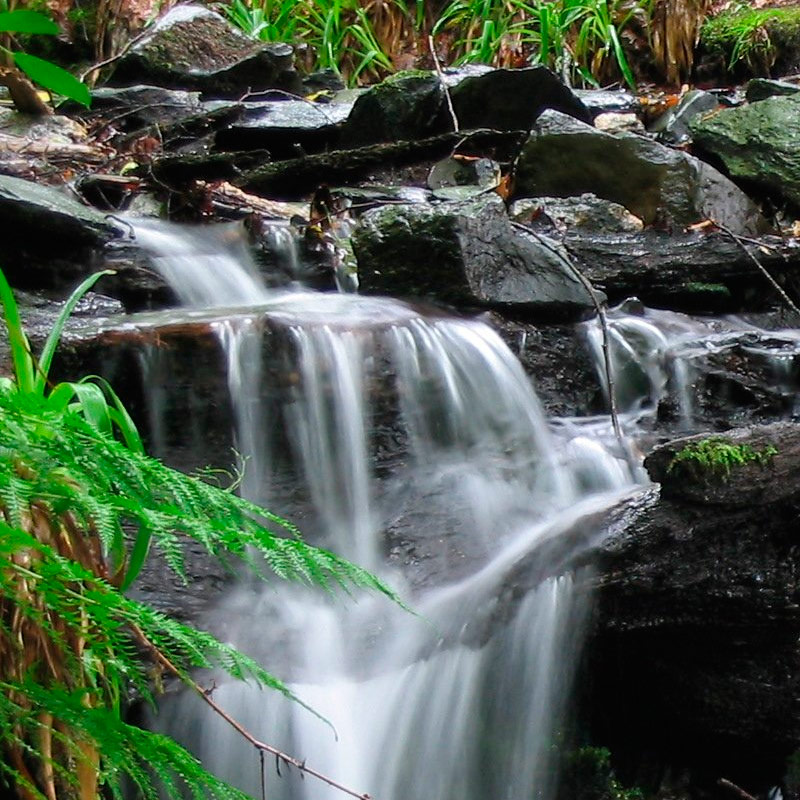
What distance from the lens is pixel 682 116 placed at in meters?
6.47

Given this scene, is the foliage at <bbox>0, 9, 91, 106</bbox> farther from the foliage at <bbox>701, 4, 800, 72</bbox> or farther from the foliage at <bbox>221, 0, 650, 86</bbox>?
the foliage at <bbox>701, 4, 800, 72</bbox>

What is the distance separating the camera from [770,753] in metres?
2.30

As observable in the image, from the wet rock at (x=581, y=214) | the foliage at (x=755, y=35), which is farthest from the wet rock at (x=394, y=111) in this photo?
the foliage at (x=755, y=35)

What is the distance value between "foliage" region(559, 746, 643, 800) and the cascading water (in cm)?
5

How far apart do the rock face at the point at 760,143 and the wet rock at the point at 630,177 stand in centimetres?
26

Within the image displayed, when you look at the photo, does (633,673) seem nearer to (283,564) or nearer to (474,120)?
(283,564)

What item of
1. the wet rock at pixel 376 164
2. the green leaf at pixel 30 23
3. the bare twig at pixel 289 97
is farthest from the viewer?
the bare twig at pixel 289 97

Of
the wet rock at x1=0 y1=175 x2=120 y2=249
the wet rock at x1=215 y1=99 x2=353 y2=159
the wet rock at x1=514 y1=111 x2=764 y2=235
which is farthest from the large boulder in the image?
the wet rock at x1=0 y1=175 x2=120 y2=249

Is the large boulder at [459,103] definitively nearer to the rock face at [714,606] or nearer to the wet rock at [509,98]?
the wet rock at [509,98]

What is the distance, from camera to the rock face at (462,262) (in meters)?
3.58

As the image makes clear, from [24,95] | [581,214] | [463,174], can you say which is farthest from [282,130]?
[581,214]

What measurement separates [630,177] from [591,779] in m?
3.26

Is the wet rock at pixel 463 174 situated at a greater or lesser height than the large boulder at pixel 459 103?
lesser

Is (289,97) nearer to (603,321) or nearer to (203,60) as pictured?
(203,60)
